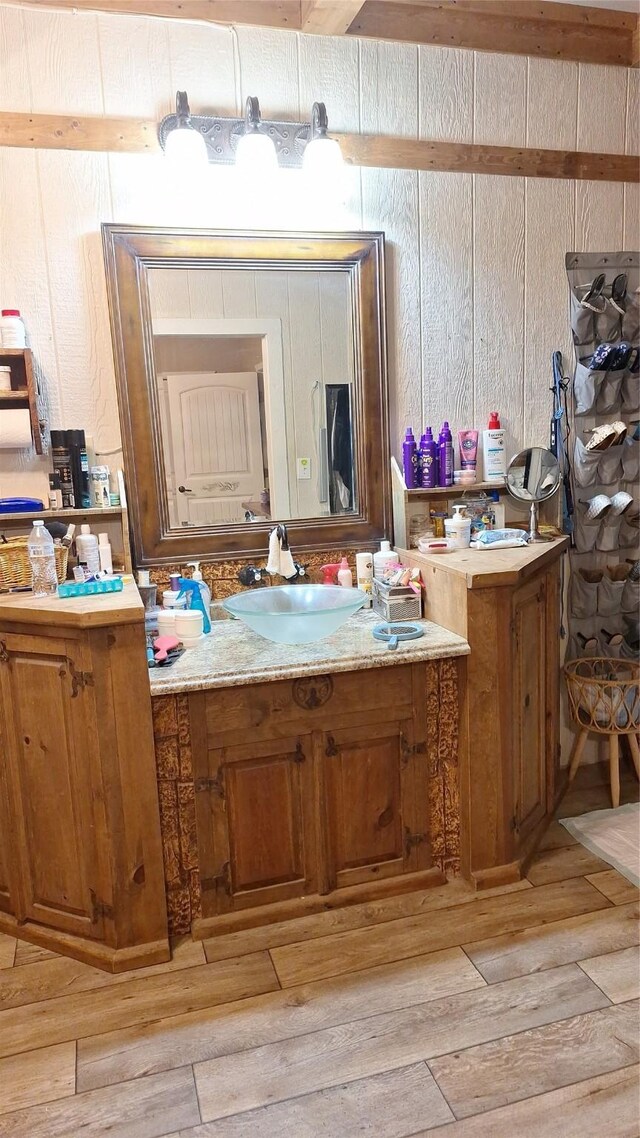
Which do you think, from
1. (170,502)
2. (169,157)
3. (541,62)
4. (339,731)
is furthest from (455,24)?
(339,731)

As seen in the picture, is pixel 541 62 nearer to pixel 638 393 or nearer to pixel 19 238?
pixel 638 393

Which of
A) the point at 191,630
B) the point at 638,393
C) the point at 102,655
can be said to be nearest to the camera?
the point at 102,655

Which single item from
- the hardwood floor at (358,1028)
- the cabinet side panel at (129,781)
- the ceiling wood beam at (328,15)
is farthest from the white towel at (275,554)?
the ceiling wood beam at (328,15)

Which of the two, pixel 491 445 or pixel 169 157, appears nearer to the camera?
pixel 169 157

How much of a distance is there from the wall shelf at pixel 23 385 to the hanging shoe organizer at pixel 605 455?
178 cm

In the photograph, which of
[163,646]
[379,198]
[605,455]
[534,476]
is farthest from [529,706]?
[379,198]

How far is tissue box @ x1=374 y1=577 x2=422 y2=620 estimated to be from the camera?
2201 mm

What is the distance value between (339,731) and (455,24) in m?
2.20

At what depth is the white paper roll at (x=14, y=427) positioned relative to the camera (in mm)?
2029

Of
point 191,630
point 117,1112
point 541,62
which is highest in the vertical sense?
point 541,62

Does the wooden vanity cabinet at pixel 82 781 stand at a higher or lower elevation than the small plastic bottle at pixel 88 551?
lower

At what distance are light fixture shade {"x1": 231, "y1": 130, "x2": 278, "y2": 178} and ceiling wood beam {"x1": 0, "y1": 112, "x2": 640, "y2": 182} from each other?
0.25 metres

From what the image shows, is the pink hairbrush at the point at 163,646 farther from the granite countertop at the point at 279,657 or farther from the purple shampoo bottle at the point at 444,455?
the purple shampoo bottle at the point at 444,455

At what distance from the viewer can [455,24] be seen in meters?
2.36
